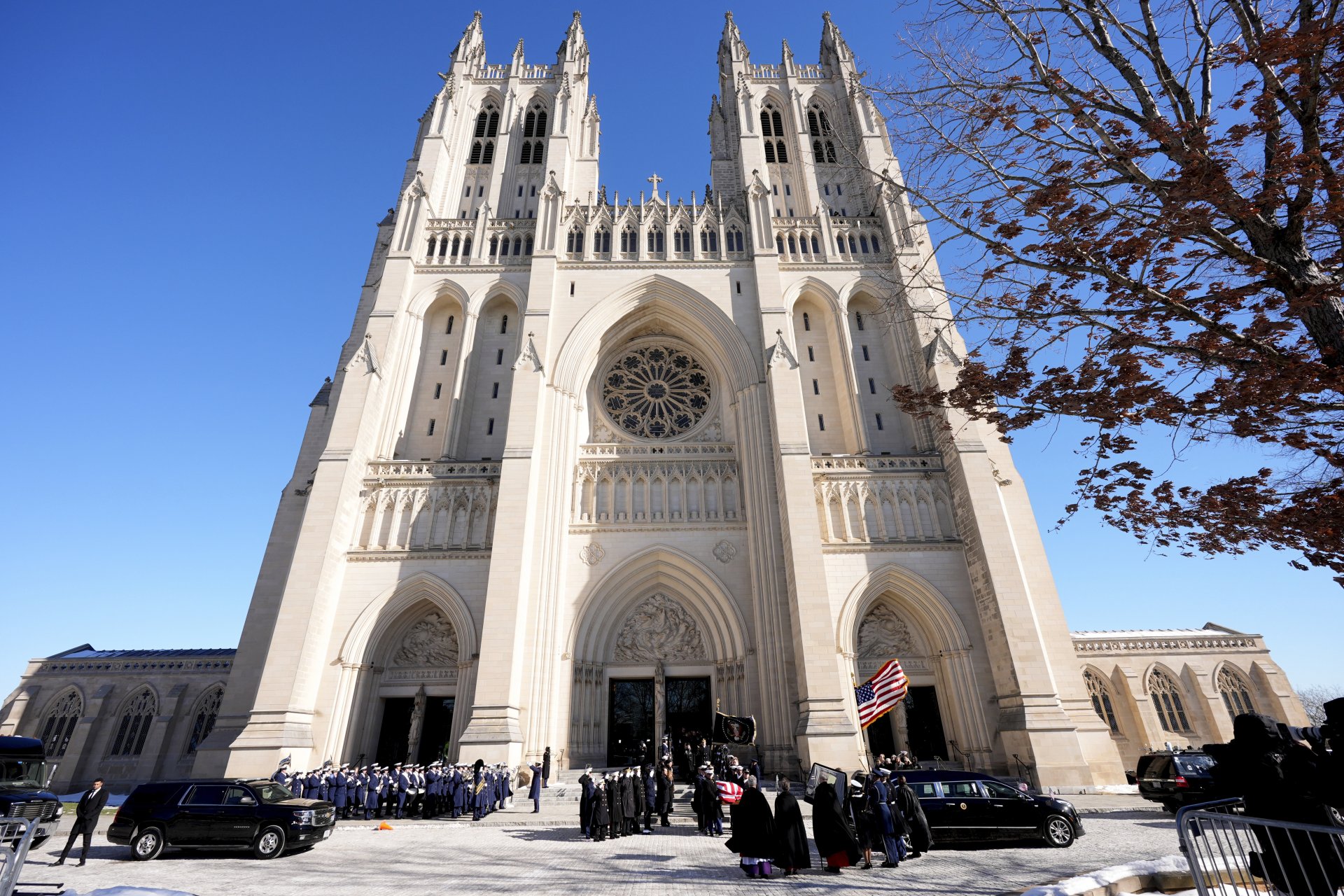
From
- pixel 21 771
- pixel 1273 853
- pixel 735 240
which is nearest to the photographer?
pixel 1273 853

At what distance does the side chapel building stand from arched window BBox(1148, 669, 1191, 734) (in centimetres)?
13

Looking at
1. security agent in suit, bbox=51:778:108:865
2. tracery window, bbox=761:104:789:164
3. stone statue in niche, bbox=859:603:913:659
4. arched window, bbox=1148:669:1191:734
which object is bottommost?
security agent in suit, bbox=51:778:108:865

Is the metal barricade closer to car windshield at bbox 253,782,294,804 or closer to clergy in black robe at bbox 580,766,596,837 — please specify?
clergy in black robe at bbox 580,766,596,837

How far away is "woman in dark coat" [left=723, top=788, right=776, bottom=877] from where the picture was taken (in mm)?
7691

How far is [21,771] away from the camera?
498 inches

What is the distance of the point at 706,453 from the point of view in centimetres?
2359

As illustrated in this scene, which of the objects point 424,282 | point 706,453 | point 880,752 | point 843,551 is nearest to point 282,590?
point 424,282

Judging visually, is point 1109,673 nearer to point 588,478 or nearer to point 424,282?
point 588,478

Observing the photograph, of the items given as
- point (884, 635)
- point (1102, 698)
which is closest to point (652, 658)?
point (884, 635)

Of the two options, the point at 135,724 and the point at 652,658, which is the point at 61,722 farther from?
the point at 652,658

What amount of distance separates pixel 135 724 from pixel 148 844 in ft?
78.9

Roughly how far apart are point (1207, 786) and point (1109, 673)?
→ 20028 millimetres

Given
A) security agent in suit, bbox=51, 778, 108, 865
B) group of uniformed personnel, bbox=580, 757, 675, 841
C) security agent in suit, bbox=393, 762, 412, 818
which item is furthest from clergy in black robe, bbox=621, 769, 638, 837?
security agent in suit, bbox=51, 778, 108, 865

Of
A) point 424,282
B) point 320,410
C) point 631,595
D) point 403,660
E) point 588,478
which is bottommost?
point 403,660
